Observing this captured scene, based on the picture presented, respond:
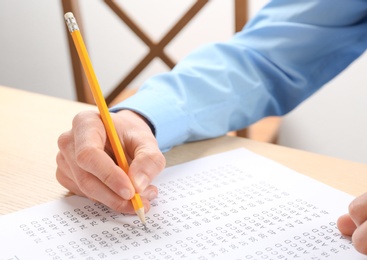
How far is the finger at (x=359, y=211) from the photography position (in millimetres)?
410

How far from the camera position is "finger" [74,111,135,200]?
469 millimetres

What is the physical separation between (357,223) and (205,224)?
12 centimetres

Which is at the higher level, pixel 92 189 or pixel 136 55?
pixel 92 189

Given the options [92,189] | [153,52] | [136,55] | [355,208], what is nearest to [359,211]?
[355,208]

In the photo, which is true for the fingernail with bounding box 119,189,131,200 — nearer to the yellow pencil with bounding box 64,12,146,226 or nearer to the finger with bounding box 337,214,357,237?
the yellow pencil with bounding box 64,12,146,226

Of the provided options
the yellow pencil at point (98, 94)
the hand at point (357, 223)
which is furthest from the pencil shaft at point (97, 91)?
the hand at point (357, 223)

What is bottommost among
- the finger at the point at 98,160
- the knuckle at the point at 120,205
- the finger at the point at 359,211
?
the finger at the point at 359,211

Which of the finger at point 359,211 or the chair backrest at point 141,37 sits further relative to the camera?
the chair backrest at point 141,37

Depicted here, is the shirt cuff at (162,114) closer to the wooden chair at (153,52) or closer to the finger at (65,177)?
the finger at (65,177)

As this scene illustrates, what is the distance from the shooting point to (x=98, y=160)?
48 centimetres

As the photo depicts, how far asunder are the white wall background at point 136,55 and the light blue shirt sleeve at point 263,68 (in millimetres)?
848

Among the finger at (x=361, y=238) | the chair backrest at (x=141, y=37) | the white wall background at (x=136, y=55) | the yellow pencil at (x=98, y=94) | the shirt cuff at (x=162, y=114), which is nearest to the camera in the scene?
the finger at (x=361, y=238)

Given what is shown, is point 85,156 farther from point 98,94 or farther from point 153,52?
point 153,52

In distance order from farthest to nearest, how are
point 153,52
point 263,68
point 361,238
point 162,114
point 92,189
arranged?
1. point 153,52
2. point 263,68
3. point 162,114
4. point 92,189
5. point 361,238
